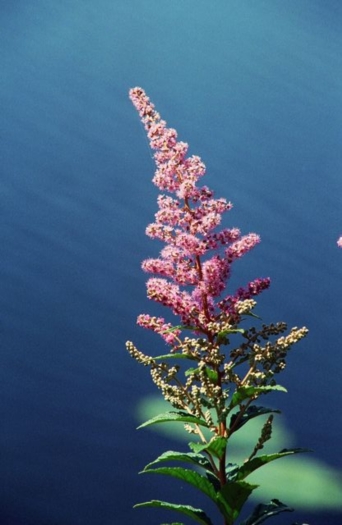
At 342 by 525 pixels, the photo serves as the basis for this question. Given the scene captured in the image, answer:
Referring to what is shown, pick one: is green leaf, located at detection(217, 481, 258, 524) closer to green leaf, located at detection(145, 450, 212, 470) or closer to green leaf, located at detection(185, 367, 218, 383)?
green leaf, located at detection(145, 450, 212, 470)

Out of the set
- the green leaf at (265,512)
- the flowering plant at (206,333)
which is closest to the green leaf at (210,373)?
the flowering plant at (206,333)

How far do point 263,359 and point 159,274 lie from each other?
Answer: 313mm

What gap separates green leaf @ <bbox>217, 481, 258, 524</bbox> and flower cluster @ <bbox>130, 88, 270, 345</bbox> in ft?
1.10

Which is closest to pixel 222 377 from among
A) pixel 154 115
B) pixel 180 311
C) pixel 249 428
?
pixel 180 311

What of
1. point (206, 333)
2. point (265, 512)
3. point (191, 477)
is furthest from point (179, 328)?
point (265, 512)

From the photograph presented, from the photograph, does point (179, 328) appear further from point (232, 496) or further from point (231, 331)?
point (232, 496)

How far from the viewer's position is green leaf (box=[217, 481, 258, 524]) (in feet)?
5.18

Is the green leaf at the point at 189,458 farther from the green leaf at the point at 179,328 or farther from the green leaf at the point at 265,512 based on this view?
the green leaf at the point at 179,328

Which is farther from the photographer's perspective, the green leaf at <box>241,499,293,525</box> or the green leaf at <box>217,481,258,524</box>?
the green leaf at <box>241,499,293,525</box>

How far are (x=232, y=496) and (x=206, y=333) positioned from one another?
0.37 metres

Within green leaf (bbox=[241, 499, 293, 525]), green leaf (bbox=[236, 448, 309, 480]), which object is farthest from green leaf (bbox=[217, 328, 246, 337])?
green leaf (bbox=[241, 499, 293, 525])

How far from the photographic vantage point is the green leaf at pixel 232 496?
158 centimetres

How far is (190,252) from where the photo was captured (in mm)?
1688

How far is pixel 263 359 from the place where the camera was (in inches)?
64.4
